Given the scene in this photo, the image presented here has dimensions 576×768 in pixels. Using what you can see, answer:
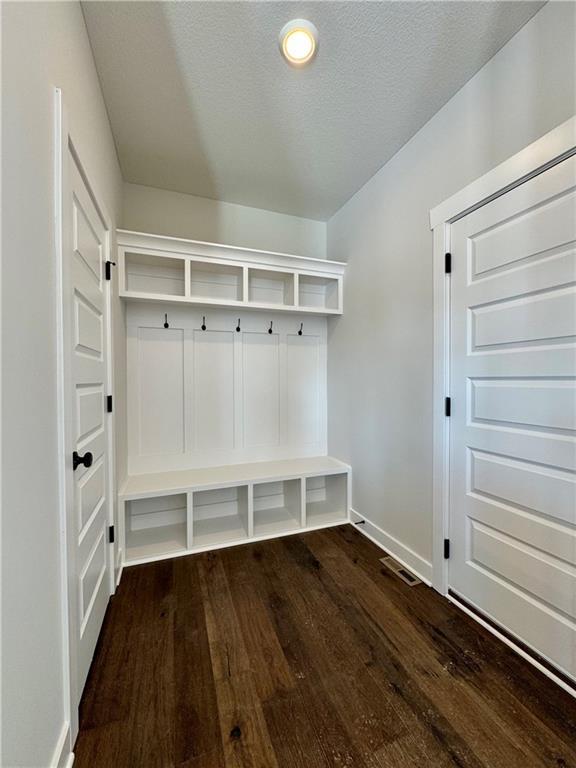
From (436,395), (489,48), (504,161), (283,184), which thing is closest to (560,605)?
(436,395)

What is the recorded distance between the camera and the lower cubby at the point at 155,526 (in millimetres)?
2311

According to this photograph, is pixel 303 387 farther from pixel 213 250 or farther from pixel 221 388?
pixel 213 250

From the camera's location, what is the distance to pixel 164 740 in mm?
1110

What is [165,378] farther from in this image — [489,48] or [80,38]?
[489,48]

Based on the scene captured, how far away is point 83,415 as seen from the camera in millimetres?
1346

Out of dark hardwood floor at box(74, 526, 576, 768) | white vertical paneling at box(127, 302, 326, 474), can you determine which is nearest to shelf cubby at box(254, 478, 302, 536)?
white vertical paneling at box(127, 302, 326, 474)

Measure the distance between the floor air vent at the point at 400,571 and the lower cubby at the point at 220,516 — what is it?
1.03 metres

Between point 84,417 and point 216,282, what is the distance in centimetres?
174

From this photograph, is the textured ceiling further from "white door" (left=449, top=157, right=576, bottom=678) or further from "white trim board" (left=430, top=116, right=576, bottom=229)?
"white door" (left=449, top=157, right=576, bottom=678)

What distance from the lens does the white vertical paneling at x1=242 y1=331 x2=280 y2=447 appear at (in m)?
2.89

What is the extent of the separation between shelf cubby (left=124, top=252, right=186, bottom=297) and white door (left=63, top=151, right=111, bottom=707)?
69cm

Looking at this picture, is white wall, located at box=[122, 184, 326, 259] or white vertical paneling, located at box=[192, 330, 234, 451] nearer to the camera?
white wall, located at box=[122, 184, 326, 259]

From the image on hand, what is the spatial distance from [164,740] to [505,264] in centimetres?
232

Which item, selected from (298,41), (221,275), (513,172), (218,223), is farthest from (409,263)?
(218,223)
